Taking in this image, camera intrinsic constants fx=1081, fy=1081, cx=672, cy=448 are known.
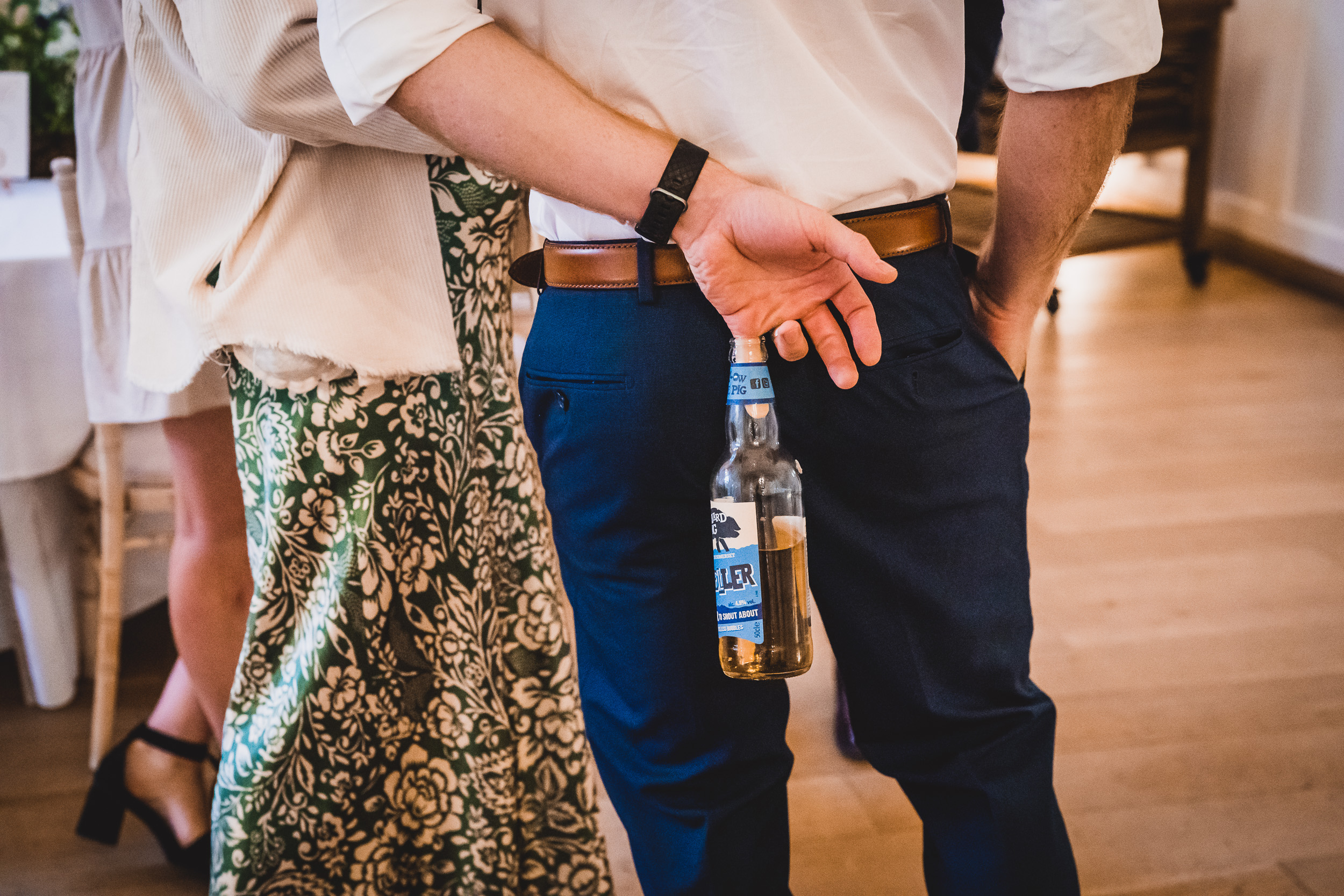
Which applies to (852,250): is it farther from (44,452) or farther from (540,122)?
(44,452)

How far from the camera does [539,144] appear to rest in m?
0.74

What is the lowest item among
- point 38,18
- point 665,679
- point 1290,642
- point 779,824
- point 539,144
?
point 1290,642

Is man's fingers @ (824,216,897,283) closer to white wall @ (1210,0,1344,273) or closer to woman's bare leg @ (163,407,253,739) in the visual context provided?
woman's bare leg @ (163,407,253,739)

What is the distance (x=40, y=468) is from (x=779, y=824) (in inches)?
58.7

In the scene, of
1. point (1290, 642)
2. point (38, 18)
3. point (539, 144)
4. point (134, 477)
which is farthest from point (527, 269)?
point (38, 18)

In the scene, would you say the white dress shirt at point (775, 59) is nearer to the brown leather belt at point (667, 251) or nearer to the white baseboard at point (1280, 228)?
the brown leather belt at point (667, 251)

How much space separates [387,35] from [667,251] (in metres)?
0.24

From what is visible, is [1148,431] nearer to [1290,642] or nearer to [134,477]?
[1290,642]

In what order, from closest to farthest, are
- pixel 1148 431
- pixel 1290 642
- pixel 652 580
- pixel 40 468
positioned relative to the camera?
pixel 652 580 < pixel 40 468 < pixel 1290 642 < pixel 1148 431

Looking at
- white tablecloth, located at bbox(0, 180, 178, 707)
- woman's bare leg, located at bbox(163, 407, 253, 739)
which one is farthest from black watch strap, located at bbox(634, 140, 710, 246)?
white tablecloth, located at bbox(0, 180, 178, 707)

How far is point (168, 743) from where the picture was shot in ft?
5.31

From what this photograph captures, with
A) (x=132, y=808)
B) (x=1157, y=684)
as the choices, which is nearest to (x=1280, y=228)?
(x=1157, y=684)

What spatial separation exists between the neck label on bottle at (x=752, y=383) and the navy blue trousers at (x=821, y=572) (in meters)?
0.04

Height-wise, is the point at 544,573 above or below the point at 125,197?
below
